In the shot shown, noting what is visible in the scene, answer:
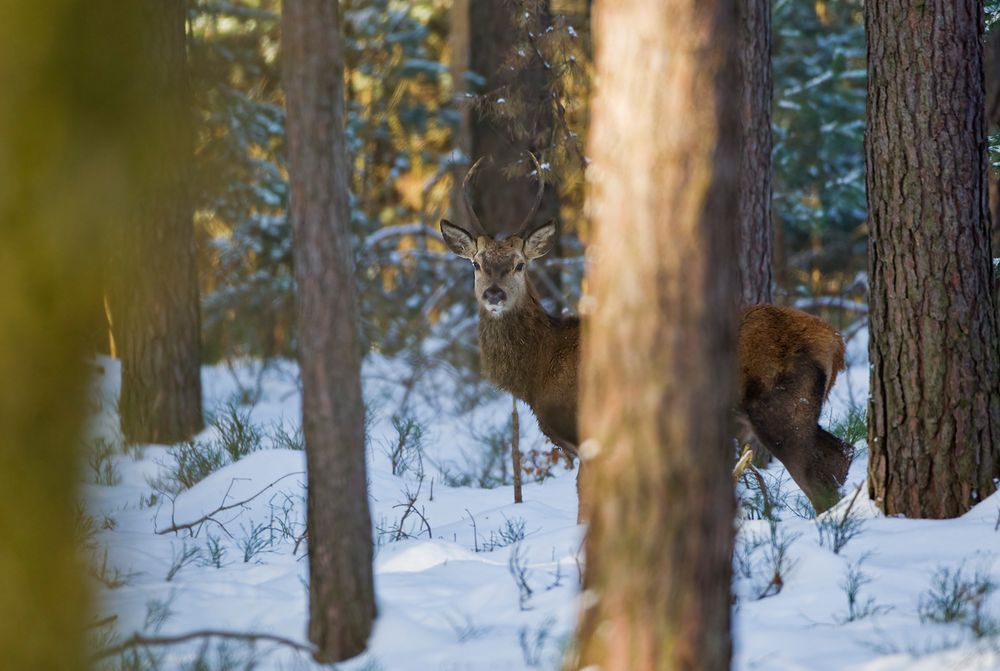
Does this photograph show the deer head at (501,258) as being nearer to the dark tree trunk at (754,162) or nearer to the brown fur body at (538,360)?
the brown fur body at (538,360)

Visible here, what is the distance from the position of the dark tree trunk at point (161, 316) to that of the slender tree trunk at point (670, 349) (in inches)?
268

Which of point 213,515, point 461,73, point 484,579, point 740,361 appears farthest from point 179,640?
point 461,73

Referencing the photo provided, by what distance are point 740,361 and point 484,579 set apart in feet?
8.31

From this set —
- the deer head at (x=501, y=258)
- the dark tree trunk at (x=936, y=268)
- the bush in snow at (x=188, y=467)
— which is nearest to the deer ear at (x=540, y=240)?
the deer head at (x=501, y=258)

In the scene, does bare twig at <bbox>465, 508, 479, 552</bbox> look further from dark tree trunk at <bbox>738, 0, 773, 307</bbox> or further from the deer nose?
dark tree trunk at <bbox>738, 0, 773, 307</bbox>

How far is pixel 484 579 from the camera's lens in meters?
5.10

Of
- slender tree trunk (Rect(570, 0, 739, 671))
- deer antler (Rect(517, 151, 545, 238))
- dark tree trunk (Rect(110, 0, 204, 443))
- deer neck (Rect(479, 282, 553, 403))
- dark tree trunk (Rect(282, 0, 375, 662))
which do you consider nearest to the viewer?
slender tree trunk (Rect(570, 0, 739, 671))

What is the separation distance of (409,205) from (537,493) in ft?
37.7

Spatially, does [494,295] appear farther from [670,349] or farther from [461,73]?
[461,73]

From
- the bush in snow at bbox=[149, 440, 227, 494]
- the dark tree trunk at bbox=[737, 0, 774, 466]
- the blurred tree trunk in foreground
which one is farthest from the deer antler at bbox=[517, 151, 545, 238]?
the blurred tree trunk in foreground

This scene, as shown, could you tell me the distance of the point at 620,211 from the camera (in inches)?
134

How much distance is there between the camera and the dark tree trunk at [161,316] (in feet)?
31.5

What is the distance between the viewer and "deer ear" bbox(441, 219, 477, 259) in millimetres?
8133

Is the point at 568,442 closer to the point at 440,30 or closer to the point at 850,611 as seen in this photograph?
the point at 850,611
